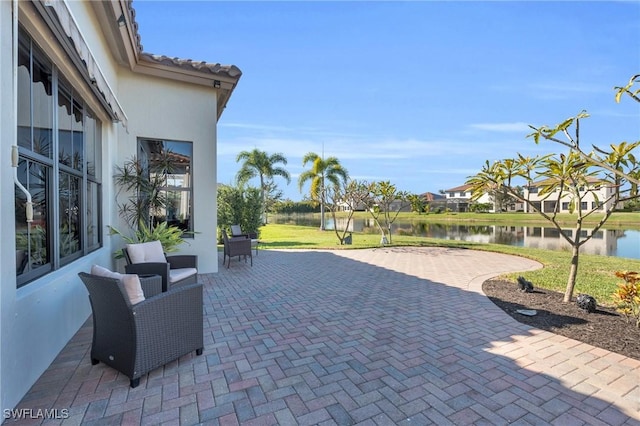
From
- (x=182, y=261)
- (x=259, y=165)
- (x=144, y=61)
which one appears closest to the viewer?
(x=182, y=261)

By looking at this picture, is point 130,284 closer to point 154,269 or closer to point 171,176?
point 154,269

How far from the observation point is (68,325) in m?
3.24

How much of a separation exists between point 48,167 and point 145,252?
1922mm

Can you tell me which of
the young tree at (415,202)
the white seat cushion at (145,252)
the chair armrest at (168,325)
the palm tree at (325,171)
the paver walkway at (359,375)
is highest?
the palm tree at (325,171)

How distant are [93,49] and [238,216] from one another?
8.49 metres

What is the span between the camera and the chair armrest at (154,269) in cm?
385

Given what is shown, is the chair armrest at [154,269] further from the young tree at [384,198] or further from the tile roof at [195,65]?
the young tree at [384,198]

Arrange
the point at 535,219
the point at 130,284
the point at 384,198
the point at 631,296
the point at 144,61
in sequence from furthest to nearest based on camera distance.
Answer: the point at 535,219, the point at 384,198, the point at 144,61, the point at 631,296, the point at 130,284

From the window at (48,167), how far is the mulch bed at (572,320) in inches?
214

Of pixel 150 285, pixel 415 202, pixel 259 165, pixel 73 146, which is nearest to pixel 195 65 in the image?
pixel 73 146

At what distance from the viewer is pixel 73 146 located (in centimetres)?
380

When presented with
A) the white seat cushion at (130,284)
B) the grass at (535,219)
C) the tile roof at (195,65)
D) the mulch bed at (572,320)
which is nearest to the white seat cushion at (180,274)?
the white seat cushion at (130,284)

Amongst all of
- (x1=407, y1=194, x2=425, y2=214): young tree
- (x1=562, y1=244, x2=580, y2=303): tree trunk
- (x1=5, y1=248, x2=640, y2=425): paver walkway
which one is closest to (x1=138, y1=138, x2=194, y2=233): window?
(x1=5, y1=248, x2=640, y2=425): paver walkway

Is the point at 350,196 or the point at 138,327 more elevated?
the point at 350,196
